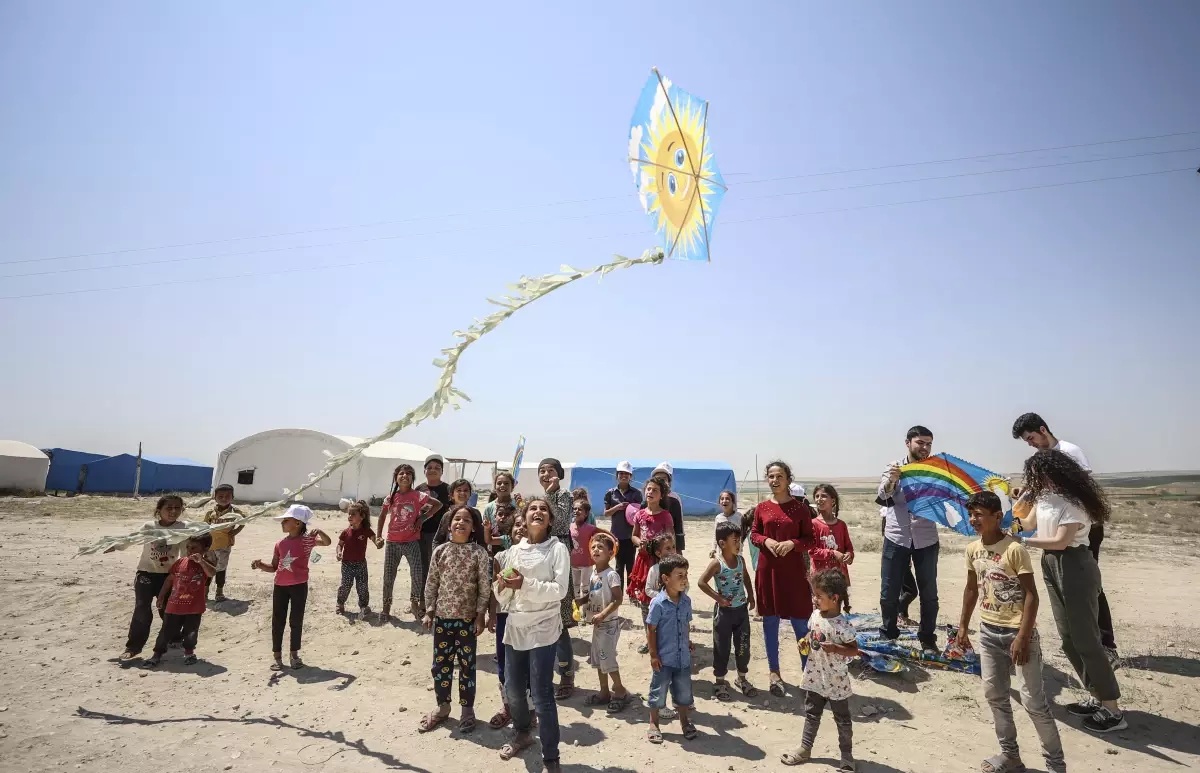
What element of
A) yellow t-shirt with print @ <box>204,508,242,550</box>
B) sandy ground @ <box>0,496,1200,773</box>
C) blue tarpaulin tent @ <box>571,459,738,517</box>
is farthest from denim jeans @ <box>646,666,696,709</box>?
blue tarpaulin tent @ <box>571,459,738,517</box>

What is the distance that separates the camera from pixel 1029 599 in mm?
3555

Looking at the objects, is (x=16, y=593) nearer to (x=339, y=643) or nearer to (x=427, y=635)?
(x=339, y=643)

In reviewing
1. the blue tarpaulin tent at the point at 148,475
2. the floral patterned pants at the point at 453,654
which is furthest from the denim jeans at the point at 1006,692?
the blue tarpaulin tent at the point at 148,475

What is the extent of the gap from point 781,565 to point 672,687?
144cm

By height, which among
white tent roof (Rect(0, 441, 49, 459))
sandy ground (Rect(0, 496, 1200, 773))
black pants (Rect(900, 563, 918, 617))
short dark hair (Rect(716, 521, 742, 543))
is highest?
white tent roof (Rect(0, 441, 49, 459))

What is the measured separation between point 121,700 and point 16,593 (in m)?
→ 4.78

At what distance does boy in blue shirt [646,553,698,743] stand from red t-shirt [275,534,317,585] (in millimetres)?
3441

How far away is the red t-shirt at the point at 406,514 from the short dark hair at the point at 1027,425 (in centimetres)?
593

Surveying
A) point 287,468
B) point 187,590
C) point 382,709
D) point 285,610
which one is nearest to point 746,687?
point 382,709

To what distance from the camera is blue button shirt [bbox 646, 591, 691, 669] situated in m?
4.09

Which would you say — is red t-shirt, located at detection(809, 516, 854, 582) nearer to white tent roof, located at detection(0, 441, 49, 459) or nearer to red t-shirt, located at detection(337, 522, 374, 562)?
red t-shirt, located at detection(337, 522, 374, 562)

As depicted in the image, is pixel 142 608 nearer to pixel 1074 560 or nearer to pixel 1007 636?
pixel 1007 636

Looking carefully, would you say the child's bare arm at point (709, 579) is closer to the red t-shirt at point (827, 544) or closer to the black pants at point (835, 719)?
the red t-shirt at point (827, 544)

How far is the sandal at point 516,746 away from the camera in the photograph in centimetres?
378
